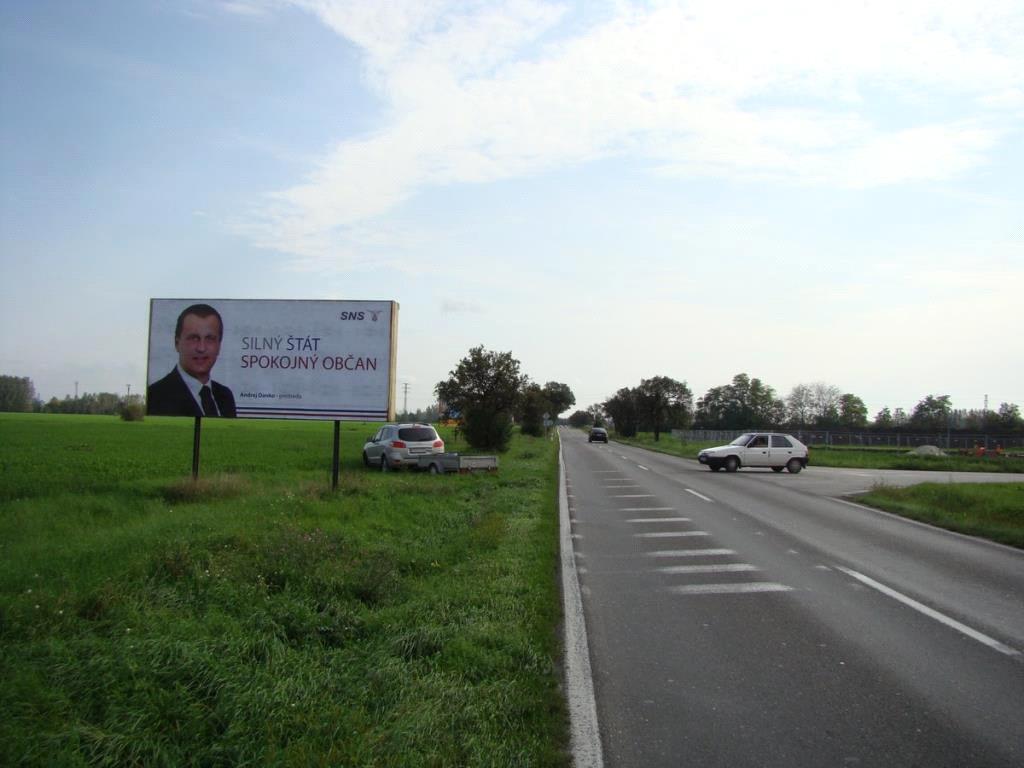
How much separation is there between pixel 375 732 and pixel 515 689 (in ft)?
3.52

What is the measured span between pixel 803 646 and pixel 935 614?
1.88 m

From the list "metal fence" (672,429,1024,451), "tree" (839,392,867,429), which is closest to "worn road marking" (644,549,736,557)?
"metal fence" (672,429,1024,451)

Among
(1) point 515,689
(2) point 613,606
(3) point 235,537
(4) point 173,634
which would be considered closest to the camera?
(1) point 515,689

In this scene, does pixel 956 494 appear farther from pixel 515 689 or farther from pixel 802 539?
pixel 515 689

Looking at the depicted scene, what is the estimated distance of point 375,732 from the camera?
4.09 metres

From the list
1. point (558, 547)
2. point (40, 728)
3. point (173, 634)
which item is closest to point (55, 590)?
point (173, 634)

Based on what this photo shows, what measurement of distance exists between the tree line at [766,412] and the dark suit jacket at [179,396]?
68.2 meters

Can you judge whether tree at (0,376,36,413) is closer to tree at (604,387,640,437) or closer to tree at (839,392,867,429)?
tree at (604,387,640,437)

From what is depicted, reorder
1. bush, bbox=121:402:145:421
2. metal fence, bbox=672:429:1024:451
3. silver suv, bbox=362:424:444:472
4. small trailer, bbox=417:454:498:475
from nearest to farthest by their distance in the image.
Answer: small trailer, bbox=417:454:498:475
silver suv, bbox=362:424:444:472
metal fence, bbox=672:429:1024:451
bush, bbox=121:402:145:421

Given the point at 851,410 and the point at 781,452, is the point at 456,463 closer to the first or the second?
the point at 781,452

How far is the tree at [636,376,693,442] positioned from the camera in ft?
309

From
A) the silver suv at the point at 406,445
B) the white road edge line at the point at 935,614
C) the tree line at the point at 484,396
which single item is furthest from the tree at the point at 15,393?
the white road edge line at the point at 935,614

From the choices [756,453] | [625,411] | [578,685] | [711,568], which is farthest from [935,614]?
[625,411]

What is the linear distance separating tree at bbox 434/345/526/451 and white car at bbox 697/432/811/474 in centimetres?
1164
